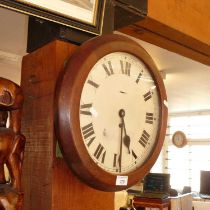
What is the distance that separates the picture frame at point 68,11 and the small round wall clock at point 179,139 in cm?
730

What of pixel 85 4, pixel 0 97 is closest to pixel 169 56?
pixel 85 4

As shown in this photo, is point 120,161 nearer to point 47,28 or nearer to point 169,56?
point 47,28

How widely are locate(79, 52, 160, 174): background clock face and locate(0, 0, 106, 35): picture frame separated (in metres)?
0.14

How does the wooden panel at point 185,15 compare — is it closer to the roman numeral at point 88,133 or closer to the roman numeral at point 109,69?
the roman numeral at point 109,69

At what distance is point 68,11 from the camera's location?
779 millimetres

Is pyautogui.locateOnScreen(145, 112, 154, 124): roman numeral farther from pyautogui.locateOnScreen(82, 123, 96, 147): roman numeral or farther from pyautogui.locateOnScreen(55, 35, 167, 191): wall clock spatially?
pyautogui.locateOnScreen(82, 123, 96, 147): roman numeral

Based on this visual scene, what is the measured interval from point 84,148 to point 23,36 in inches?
110

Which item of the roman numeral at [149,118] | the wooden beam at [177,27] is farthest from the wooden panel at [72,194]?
the wooden beam at [177,27]

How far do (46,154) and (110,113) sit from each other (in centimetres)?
17

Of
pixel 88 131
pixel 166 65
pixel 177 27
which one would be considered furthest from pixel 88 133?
pixel 166 65

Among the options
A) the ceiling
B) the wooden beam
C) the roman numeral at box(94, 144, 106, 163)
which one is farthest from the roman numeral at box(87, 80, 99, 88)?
the ceiling

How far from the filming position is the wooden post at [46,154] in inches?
28.1

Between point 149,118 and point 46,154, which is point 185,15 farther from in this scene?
point 46,154

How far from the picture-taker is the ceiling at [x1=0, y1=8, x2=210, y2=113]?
302cm
